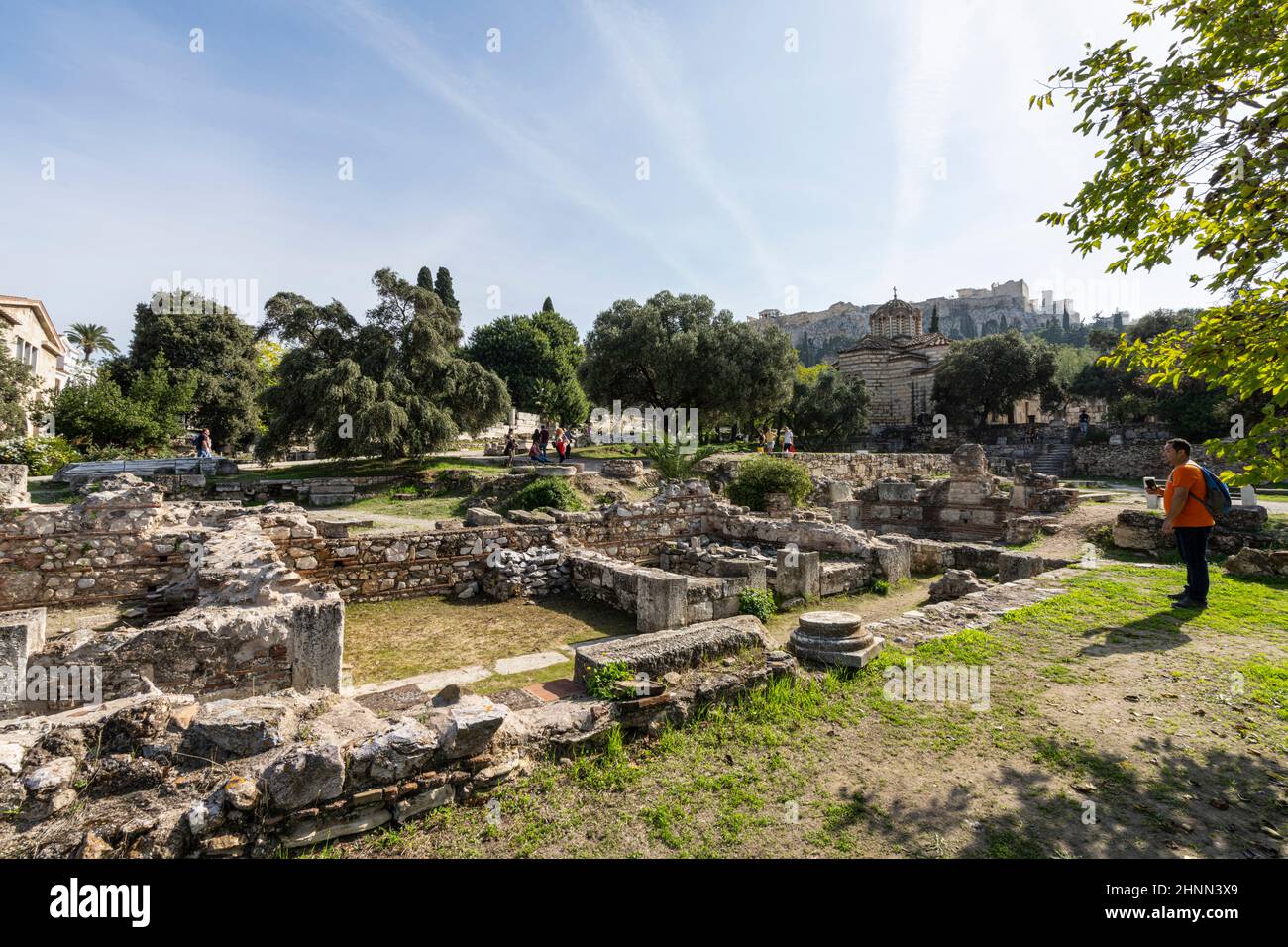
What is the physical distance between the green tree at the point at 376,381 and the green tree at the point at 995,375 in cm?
3088

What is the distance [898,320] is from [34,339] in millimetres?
56500

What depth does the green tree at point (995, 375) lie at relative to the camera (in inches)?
1511

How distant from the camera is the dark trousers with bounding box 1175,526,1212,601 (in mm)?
6773

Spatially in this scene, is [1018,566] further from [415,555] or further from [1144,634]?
[415,555]

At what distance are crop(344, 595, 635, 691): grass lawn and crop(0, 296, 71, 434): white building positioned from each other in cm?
2960

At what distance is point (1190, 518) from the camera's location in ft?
22.2

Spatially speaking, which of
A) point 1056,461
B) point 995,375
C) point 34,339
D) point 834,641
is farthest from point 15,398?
point 995,375

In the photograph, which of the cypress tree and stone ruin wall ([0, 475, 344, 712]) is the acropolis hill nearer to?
the cypress tree

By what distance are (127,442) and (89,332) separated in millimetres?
38263

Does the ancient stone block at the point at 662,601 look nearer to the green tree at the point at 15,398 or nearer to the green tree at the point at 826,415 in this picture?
the green tree at the point at 15,398
